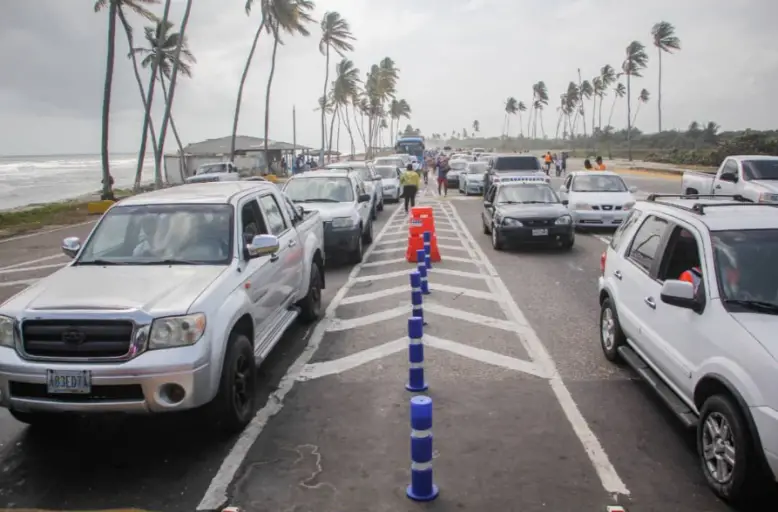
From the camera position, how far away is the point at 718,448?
159 inches

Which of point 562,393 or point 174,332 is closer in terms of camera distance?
point 174,332

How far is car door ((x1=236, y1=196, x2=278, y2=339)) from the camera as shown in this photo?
225 inches

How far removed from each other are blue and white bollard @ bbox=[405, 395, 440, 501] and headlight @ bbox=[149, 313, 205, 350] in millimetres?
1665

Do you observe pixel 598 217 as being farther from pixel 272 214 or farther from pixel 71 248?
pixel 71 248

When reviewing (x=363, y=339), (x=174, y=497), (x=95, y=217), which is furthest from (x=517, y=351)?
(x=95, y=217)

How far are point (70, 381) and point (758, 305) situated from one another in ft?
15.0

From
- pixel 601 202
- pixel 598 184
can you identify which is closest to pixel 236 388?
pixel 601 202

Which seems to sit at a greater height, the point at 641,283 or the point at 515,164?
the point at 515,164

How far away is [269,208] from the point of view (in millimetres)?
7312

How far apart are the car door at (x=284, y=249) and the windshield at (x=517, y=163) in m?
17.5

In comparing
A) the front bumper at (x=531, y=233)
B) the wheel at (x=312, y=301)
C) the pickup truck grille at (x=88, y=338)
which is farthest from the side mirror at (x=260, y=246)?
the front bumper at (x=531, y=233)

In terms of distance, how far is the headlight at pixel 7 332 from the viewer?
4.56 meters

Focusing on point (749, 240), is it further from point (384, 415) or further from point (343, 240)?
point (343, 240)

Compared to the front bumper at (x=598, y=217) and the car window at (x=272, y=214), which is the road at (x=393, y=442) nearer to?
the car window at (x=272, y=214)
